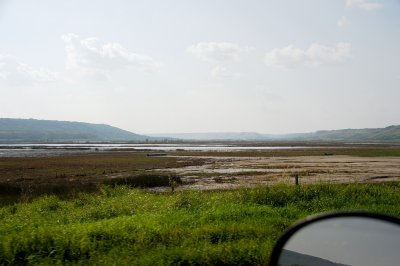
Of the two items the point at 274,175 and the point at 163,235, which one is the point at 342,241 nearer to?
the point at 163,235

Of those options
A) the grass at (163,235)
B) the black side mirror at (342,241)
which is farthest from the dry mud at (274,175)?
the black side mirror at (342,241)

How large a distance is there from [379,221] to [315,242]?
446 millimetres

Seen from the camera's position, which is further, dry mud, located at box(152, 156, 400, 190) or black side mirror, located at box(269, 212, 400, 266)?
dry mud, located at box(152, 156, 400, 190)

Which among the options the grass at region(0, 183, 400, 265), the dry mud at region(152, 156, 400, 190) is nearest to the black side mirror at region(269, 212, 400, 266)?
the grass at region(0, 183, 400, 265)

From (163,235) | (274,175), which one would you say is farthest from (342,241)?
(274,175)

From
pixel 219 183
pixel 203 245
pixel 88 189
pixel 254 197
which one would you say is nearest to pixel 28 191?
pixel 88 189

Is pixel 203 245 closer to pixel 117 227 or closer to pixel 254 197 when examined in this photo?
pixel 117 227

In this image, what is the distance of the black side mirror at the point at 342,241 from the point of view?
73.5 inches

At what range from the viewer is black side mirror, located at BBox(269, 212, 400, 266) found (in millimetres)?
1867

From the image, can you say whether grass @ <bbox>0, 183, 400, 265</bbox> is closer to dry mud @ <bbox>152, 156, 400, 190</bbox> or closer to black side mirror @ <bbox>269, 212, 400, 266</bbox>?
black side mirror @ <bbox>269, 212, 400, 266</bbox>

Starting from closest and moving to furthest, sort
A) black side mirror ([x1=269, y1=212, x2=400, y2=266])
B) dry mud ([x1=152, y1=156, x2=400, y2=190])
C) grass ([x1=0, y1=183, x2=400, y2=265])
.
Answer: black side mirror ([x1=269, y1=212, x2=400, y2=266]) → grass ([x1=0, y1=183, x2=400, y2=265]) → dry mud ([x1=152, y1=156, x2=400, y2=190])

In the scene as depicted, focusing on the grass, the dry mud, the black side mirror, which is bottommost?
the dry mud

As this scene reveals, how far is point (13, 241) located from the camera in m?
7.43

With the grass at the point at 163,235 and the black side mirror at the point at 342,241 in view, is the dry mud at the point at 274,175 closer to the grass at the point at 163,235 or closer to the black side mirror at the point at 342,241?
the grass at the point at 163,235
